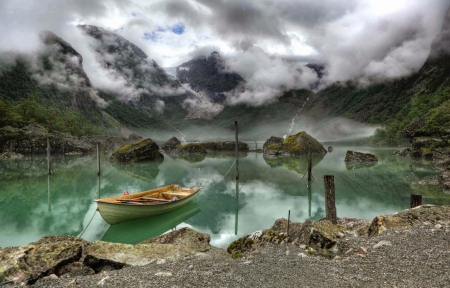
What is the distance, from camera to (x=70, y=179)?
3278 cm

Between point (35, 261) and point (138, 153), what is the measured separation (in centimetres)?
4717

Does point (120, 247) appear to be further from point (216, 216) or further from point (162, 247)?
point (216, 216)

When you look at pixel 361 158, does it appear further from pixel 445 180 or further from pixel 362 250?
pixel 362 250

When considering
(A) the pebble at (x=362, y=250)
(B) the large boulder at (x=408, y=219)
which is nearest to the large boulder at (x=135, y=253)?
(A) the pebble at (x=362, y=250)

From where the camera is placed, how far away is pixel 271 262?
7.98 meters

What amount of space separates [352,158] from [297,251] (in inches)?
1703

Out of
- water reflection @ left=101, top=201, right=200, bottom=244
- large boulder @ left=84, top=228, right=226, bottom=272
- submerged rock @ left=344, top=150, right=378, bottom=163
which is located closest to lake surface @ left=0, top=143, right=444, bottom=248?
water reflection @ left=101, top=201, right=200, bottom=244

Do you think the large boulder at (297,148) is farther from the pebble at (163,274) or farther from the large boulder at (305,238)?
the pebble at (163,274)

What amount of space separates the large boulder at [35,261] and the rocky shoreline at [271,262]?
0.02m

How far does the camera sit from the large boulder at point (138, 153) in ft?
174

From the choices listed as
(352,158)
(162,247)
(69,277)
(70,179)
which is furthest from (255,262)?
(352,158)

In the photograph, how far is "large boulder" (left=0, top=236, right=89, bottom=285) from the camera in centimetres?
721

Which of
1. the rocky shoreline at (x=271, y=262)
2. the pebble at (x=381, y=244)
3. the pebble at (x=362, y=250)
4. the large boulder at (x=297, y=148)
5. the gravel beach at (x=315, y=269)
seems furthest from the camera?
the large boulder at (x=297, y=148)

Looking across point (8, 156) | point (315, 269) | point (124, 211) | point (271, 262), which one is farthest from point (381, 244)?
point (8, 156)
